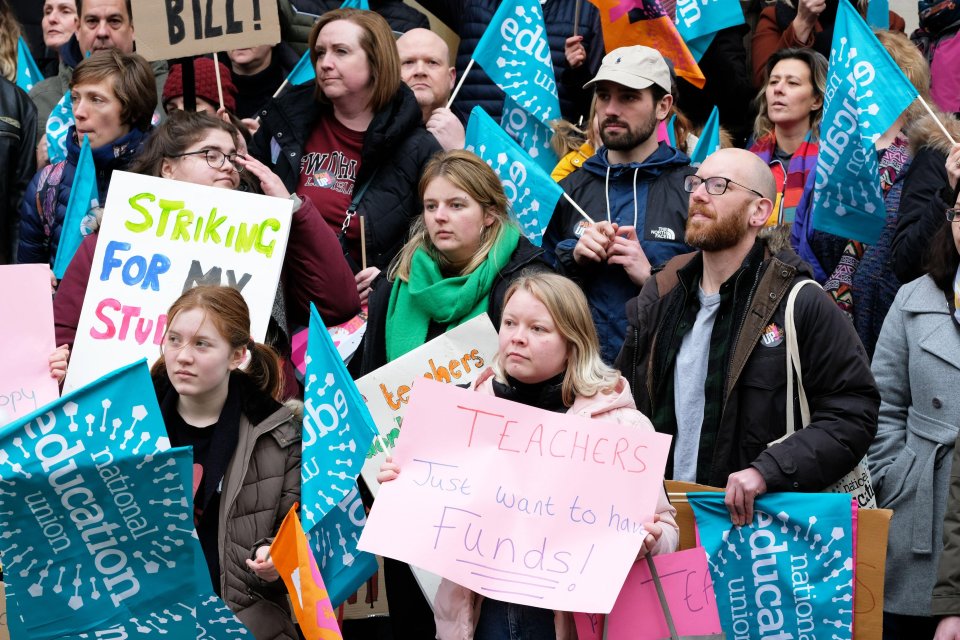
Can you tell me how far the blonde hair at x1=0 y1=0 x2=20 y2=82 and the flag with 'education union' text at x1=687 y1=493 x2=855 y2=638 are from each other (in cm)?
558

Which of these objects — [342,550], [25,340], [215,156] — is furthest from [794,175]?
[25,340]

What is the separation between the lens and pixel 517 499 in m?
4.50

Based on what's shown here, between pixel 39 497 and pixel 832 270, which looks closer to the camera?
pixel 39 497

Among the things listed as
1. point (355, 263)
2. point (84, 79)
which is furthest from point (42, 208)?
point (355, 263)

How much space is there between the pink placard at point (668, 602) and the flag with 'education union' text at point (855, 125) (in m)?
2.80

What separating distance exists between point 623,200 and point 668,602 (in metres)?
2.68

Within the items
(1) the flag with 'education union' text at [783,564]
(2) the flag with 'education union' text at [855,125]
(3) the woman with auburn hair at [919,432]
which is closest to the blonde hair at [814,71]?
(2) the flag with 'education union' text at [855,125]

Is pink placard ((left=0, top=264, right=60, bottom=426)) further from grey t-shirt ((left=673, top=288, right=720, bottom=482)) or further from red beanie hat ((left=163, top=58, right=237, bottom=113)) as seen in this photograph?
red beanie hat ((left=163, top=58, right=237, bottom=113))

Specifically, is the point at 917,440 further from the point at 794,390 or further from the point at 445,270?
the point at 445,270

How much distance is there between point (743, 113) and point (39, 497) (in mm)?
6312

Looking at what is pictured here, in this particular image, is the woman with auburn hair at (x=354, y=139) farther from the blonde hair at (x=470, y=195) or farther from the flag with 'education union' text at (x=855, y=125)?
the flag with 'education union' text at (x=855, y=125)

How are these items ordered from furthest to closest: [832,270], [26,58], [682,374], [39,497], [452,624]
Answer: [26,58]
[832,270]
[682,374]
[452,624]
[39,497]

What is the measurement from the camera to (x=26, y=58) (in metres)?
9.15

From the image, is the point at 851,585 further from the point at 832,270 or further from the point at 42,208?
the point at 42,208
